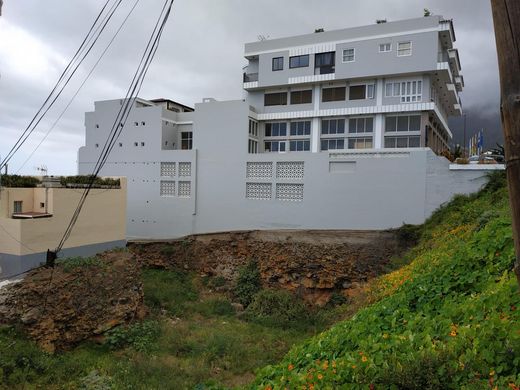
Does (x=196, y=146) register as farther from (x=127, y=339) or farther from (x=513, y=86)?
(x=513, y=86)

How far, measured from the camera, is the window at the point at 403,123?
20188 millimetres

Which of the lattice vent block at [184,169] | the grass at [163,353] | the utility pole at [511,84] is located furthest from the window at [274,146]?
the utility pole at [511,84]

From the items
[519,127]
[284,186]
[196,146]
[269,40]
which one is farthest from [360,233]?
[519,127]

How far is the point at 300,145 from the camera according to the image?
75.5 feet

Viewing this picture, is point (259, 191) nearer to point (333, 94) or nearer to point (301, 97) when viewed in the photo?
point (301, 97)

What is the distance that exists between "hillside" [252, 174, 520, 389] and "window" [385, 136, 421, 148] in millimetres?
14878

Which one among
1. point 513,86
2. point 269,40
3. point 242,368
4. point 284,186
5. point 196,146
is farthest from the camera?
point 269,40

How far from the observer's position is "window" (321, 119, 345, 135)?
21.9 metres

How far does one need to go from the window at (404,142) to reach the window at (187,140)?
40.0ft

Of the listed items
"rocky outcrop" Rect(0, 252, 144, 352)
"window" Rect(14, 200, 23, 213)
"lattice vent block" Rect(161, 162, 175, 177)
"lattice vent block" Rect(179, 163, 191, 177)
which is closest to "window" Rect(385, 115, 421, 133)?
"lattice vent block" Rect(179, 163, 191, 177)

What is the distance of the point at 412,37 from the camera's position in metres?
19.2

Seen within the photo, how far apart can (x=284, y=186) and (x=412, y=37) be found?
34.3 feet

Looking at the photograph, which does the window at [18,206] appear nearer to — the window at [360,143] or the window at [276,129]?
the window at [276,129]

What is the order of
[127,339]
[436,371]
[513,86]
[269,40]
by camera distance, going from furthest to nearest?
[269,40], [127,339], [436,371], [513,86]
